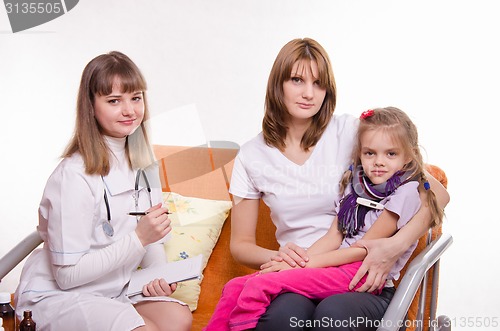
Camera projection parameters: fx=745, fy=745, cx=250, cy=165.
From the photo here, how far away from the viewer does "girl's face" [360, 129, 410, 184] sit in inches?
78.7

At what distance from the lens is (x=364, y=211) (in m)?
2.04

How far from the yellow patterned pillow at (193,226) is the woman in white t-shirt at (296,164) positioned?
0.22 metres

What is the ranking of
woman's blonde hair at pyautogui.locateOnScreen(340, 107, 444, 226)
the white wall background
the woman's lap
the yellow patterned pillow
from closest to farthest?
the woman's lap → woman's blonde hair at pyautogui.locateOnScreen(340, 107, 444, 226) → the yellow patterned pillow → the white wall background

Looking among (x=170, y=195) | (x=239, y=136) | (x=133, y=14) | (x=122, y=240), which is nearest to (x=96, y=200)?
(x=122, y=240)

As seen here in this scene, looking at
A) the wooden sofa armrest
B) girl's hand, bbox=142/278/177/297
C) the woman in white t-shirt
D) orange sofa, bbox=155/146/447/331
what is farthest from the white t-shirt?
the wooden sofa armrest

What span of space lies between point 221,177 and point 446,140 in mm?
1207

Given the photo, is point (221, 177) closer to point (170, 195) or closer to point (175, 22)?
point (170, 195)

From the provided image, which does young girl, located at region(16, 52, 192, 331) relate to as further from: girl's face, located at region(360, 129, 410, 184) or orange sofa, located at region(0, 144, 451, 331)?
girl's face, located at region(360, 129, 410, 184)

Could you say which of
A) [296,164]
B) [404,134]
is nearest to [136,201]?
[296,164]

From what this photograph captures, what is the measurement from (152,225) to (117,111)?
33 cm

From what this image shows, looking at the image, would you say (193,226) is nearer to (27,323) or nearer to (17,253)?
(17,253)

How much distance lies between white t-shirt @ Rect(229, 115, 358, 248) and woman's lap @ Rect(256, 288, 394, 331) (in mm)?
296

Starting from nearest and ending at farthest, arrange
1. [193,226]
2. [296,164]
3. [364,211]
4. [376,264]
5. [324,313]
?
1. [324,313]
2. [376,264]
3. [364,211]
4. [296,164]
5. [193,226]

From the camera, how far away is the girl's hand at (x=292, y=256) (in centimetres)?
196
